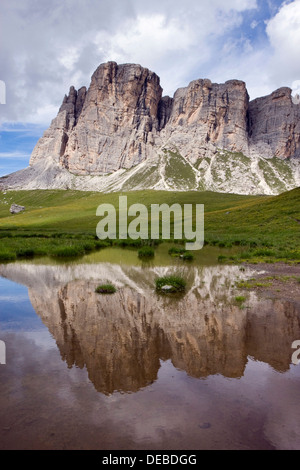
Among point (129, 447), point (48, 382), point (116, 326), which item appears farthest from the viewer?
point (116, 326)

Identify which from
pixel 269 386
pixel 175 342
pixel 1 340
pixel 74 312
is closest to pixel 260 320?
pixel 175 342

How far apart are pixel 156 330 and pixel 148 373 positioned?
3002mm

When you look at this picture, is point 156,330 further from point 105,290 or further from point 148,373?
point 105,290

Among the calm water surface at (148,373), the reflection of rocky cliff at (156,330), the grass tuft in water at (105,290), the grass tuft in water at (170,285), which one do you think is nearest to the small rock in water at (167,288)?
the grass tuft in water at (170,285)

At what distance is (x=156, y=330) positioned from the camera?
35.7 ft

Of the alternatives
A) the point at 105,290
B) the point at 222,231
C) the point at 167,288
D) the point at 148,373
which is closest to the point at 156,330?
the point at 148,373

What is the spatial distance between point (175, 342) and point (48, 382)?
13.7 ft

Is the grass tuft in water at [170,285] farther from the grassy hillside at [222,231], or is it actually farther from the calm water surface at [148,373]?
the grassy hillside at [222,231]

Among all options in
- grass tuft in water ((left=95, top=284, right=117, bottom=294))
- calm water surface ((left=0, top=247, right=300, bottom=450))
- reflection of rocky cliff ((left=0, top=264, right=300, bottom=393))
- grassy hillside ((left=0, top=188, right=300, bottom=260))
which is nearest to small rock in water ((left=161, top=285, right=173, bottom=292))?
reflection of rocky cliff ((left=0, top=264, right=300, bottom=393))

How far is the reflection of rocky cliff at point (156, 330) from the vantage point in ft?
27.0

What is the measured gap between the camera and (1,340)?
1016 cm

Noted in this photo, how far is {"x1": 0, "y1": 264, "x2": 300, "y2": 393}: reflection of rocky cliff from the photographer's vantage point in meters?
8.24

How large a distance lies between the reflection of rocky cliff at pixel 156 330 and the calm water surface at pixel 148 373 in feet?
0.16

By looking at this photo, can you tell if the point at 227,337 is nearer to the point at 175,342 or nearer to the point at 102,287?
the point at 175,342
